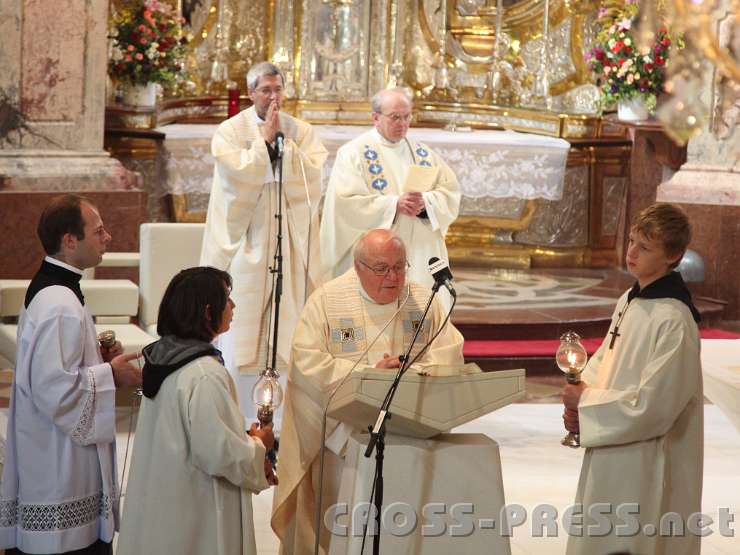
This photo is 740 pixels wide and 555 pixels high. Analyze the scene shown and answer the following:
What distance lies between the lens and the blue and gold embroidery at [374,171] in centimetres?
766

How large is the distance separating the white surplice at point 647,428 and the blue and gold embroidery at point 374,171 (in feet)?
11.9

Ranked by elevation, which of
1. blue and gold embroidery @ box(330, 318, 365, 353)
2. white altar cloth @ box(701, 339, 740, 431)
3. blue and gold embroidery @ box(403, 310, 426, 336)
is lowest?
white altar cloth @ box(701, 339, 740, 431)

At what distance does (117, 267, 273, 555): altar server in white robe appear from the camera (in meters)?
3.74

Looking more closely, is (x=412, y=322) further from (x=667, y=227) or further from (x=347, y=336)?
(x=667, y=227)

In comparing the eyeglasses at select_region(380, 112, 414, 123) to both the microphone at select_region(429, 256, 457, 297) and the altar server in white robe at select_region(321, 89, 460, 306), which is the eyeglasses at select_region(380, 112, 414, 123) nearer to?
the altar server in white robe at select_region(321, 89, 460, 306)

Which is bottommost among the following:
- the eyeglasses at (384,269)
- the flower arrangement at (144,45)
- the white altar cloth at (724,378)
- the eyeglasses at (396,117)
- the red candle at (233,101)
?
the white altar cloth at (724,378)

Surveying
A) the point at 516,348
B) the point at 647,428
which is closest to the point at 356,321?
the point at 647,428

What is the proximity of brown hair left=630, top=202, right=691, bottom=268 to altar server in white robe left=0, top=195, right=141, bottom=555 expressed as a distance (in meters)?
1.71

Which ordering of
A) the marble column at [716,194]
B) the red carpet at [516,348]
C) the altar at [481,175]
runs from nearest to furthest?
1. the red carpet at [516,348]
2. the marble column at [716,194]
3. the altar at [481,175]

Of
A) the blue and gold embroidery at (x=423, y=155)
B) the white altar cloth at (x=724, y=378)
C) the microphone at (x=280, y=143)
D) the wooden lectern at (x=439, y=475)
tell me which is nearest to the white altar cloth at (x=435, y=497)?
the wooden lectern at (x=439, y=475)

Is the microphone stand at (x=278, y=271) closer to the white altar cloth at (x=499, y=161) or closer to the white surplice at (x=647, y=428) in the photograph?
the white surplice at (x=647, y=428)

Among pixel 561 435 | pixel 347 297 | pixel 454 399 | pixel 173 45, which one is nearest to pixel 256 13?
pixel 173 45

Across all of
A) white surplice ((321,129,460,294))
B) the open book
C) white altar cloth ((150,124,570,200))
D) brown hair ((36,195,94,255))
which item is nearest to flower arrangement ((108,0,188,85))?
white altar cloth ((150,124,570,200))

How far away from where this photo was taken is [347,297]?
471cm
